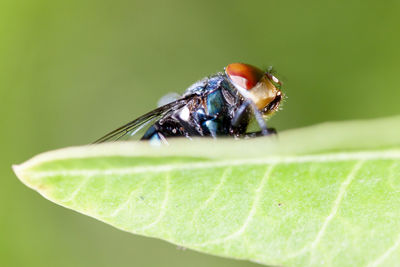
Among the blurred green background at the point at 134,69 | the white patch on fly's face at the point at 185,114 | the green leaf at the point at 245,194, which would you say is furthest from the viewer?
the blurred green background at the point at 134,69

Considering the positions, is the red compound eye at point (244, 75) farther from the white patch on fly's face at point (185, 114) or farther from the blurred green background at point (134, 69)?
the blurred green background at point (134, 69)

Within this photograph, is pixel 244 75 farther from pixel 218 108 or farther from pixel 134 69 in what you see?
pixel 134 69

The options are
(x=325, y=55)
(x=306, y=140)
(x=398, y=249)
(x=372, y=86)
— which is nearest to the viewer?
(x=306, y=140)

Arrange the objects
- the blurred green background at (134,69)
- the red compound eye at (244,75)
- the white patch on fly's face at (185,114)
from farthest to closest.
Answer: the blurred green background at (134,69) < the white patch on fly's face at (185,114) < the red compound eye at (244,75)

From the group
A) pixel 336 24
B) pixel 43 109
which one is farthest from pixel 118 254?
pixel 336 24

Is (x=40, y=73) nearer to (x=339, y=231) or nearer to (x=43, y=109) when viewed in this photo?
(x=43, y=109)

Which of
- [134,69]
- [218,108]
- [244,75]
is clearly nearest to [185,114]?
[218,108]

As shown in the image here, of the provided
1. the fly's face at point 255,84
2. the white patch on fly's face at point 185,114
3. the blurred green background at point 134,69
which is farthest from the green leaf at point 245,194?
the blurred green background at point 134,69

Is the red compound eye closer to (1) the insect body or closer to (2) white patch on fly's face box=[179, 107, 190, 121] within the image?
(1) the insect body
